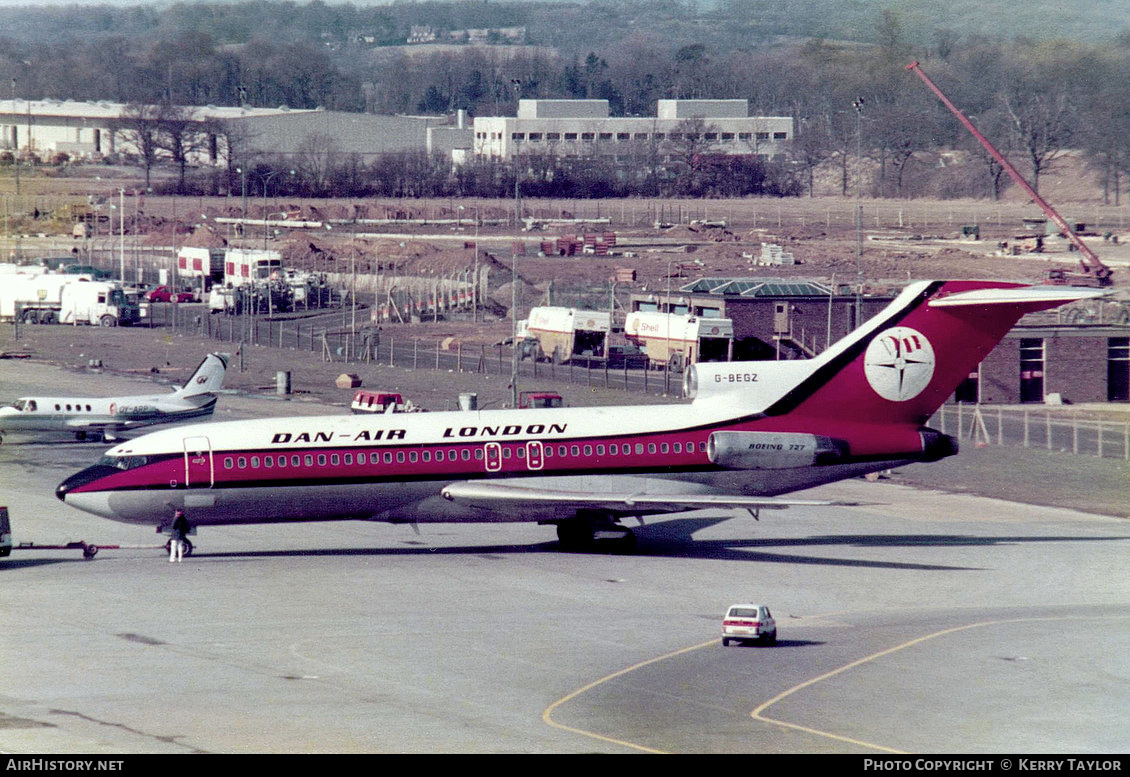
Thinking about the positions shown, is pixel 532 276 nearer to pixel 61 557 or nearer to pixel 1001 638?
pixel 61 557

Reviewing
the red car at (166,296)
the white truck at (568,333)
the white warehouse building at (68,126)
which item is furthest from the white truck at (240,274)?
the white truck at (568,333)

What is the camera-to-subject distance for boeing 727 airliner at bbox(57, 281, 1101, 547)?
43.2 m

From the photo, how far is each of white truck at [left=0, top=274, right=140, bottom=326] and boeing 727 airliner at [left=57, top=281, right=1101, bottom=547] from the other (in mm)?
81936

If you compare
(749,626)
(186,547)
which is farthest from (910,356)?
(186,547)

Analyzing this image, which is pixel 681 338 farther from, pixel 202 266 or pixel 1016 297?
pixel 202 266

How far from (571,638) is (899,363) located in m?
17.1

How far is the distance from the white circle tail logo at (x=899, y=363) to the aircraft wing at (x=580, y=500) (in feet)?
15.7

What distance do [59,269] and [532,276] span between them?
143 feet

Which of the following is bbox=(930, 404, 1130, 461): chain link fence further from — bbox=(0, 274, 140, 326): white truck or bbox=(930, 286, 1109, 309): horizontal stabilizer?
bbox=(0, 274, 140, 326): white truck

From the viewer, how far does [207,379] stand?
68.5m

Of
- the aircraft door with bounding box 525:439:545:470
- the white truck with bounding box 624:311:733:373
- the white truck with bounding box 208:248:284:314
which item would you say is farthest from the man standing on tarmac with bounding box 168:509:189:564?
the white truck with bounding box 208:248:284:314

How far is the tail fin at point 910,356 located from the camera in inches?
1799

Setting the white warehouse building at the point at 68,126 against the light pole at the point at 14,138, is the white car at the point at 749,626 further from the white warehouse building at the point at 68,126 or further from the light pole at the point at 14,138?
the white warehouse building at the point at 68,126
